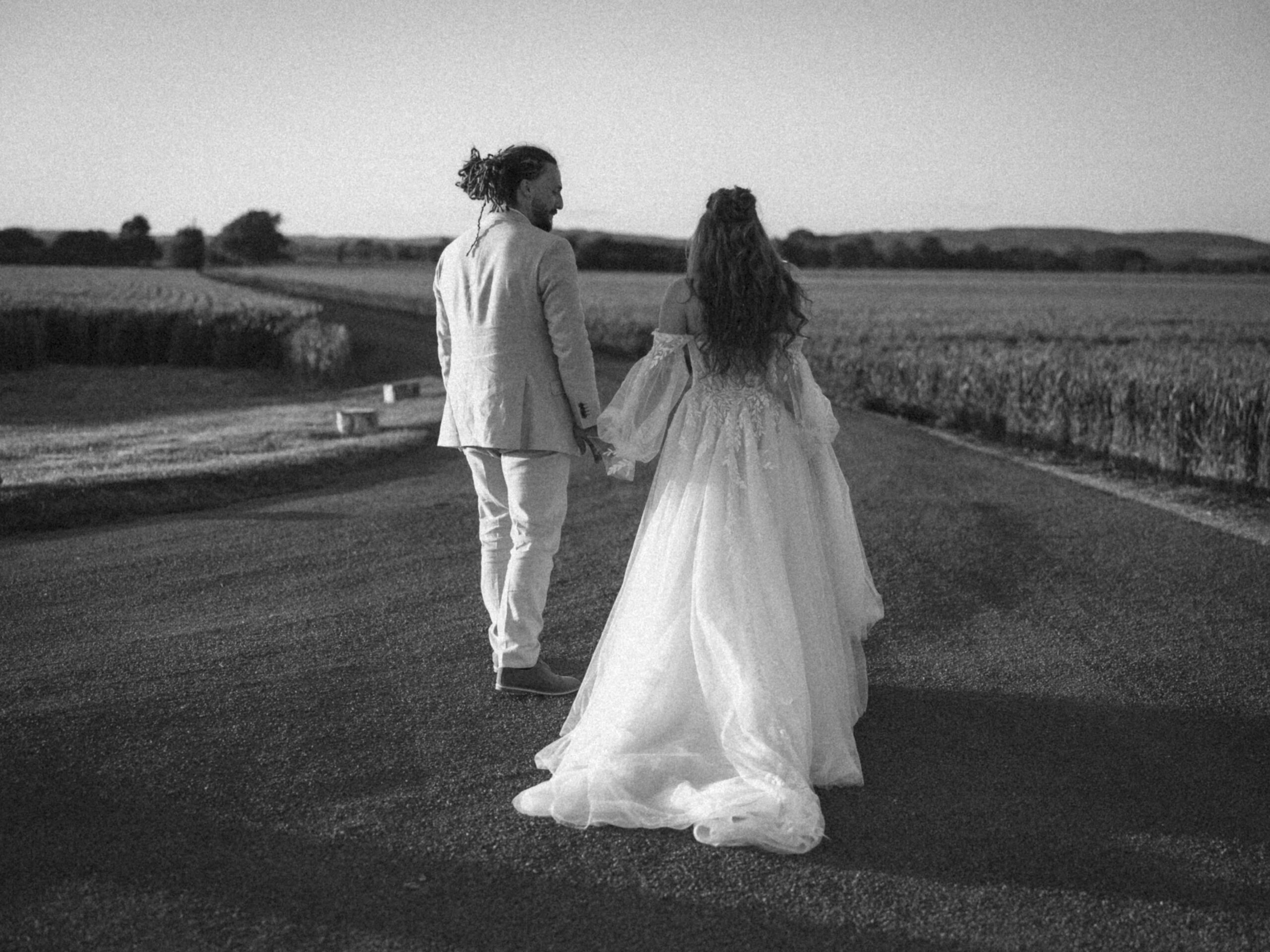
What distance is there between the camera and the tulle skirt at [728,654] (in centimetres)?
390

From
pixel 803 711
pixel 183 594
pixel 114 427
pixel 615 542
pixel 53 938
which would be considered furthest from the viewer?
pixel 114 427

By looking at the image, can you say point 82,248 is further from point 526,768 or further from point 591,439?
point 526,768

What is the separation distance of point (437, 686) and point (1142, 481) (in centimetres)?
906

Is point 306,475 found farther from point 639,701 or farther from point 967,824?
point 967,824

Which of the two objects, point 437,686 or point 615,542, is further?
point 615,542

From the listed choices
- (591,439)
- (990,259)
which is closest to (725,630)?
(591,439)

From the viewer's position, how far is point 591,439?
514cm

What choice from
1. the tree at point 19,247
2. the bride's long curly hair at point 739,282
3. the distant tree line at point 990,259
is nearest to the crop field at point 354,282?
the tree at point 19,247

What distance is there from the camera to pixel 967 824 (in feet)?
12.7

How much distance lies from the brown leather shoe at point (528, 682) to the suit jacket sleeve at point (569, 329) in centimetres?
114

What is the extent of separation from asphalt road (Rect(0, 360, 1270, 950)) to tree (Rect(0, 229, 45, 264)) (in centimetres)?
4340

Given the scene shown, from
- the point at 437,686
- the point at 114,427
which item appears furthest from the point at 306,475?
the point at 437,686

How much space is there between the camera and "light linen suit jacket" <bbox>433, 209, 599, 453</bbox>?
486 centimetres

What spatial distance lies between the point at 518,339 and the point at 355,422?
9.16 meters
